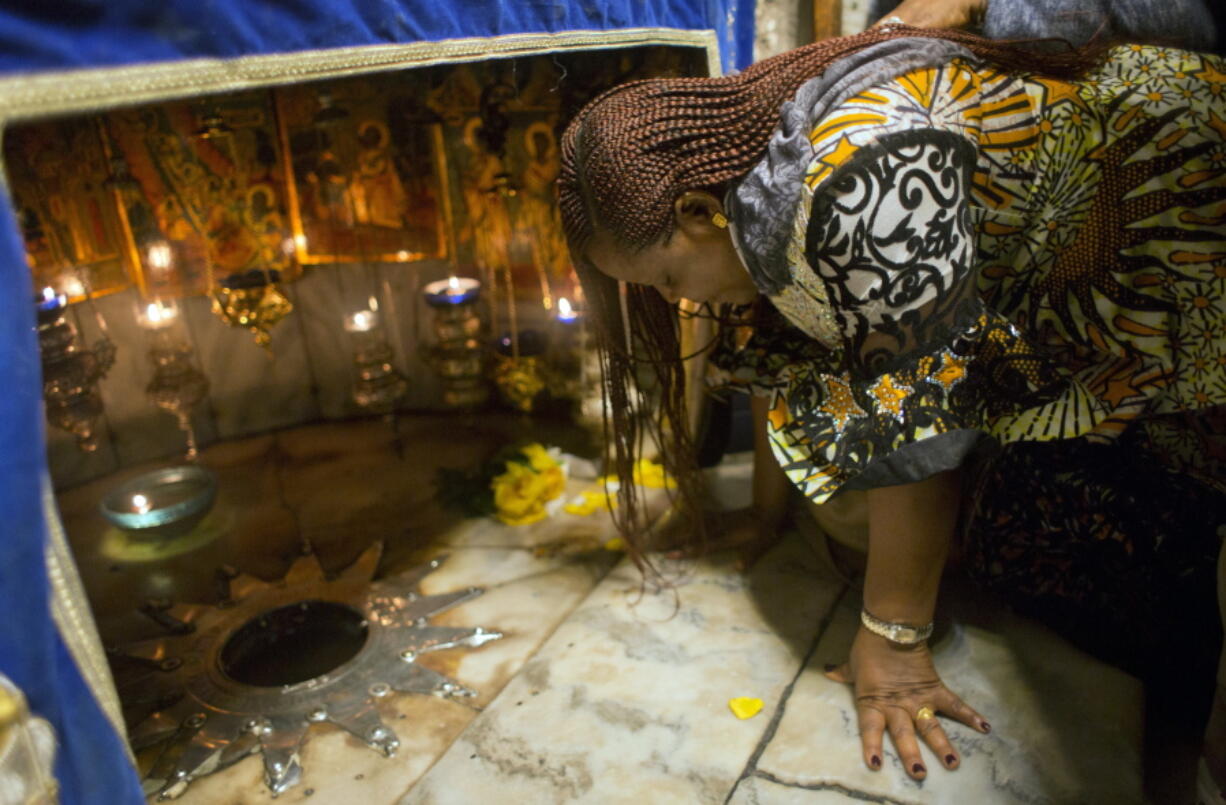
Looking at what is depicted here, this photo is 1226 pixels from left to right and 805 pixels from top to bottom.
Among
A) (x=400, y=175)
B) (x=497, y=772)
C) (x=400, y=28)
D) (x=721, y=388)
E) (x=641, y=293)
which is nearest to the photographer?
(x=400, y=28)

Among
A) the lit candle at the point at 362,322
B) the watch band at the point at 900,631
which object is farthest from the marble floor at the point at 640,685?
the lit candle at the point at 362,322

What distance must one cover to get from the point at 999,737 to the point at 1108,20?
4.07ft

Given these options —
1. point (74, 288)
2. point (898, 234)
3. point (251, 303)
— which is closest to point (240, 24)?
point (898, 234)

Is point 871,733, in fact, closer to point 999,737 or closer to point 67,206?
point 999,737

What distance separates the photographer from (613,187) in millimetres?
1230

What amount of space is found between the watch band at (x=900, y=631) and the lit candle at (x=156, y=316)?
7.16ft

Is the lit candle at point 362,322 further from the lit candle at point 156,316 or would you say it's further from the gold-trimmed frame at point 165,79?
the gold-trimmed frame at point 165,79

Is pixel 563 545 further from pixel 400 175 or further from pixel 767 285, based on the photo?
pixel 400 175

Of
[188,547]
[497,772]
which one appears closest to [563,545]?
[497,772]

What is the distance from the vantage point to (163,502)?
7.91 ft

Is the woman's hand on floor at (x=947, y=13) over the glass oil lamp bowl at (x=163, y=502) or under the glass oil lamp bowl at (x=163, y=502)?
over

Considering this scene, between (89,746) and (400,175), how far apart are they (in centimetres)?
230

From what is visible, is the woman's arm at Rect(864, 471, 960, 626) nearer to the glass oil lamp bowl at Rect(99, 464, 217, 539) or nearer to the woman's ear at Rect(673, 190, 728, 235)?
the woman's ear at Rect(673, 190, 728, 235)

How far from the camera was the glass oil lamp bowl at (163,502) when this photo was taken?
2246mm
